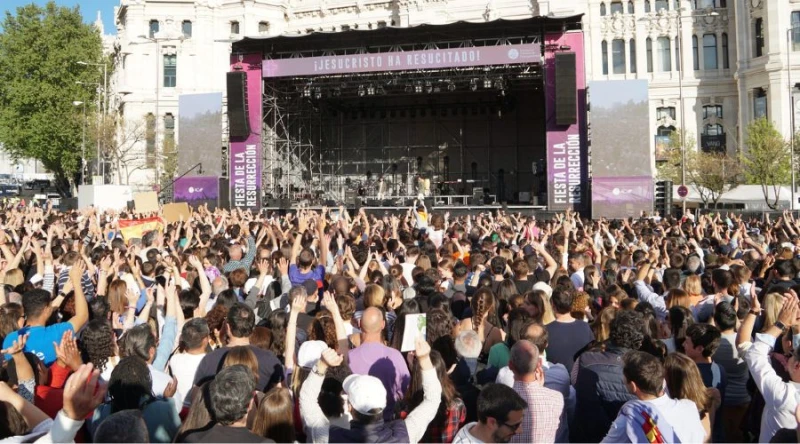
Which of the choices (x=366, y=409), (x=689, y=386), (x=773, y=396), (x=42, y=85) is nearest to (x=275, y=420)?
(x=366, y=409)

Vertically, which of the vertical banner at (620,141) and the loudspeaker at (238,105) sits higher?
the loudspeaker at (238,105)

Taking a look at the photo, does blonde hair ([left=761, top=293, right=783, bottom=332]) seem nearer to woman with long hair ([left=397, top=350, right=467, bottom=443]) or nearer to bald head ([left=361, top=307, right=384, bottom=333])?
woman with long hair ([left=397, top=350, right=467, bottom=443])

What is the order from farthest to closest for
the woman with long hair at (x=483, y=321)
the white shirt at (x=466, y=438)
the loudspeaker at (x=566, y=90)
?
1. the loudspeaker at (x=566, y=90)
2. the woman with long hair at (x=483, y=321)
3. the white shirt at (x=466, y=438)

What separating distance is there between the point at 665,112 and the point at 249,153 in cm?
3211

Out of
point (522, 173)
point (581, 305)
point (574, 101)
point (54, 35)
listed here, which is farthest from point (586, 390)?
point (54, 35)

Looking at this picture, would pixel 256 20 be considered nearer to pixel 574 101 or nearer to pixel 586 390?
pixel 574 101

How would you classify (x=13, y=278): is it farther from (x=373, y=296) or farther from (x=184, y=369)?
(x=373, y=296)

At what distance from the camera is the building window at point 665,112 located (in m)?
47.2

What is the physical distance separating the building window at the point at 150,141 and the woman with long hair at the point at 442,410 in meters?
45.5

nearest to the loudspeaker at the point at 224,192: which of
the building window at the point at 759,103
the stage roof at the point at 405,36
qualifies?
the stage roof at the point at 405,36

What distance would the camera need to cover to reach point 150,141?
49.7m

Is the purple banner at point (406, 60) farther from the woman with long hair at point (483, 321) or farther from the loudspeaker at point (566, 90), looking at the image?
the woman with long hair at point (483, 321)

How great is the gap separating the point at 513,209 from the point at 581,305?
23.9m

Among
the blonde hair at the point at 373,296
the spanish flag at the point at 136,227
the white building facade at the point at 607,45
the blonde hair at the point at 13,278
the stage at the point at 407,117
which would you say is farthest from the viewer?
the white building facade at the point at 607,45
